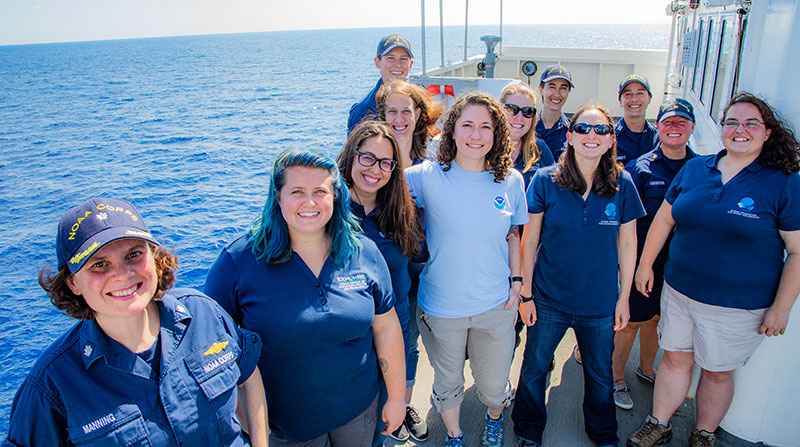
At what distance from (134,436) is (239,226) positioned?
1112cm

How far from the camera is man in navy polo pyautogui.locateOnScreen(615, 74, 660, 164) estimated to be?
134 inches

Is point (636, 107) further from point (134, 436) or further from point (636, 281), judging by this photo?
point (134, 436)

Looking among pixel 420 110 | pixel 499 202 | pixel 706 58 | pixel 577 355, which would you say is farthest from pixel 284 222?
pixel 706 58

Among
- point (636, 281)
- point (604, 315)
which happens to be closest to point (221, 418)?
point (604, 315)

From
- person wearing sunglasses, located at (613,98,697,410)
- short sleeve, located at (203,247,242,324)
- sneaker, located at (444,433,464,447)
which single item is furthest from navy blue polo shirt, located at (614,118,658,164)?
short sleeve, located at (203,247,242,324)

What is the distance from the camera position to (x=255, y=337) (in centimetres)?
174

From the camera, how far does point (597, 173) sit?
2.50m

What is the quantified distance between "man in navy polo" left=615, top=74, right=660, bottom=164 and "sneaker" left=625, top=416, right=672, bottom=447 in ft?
5.64

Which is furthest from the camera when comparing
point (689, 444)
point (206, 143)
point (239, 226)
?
point (206, 143)

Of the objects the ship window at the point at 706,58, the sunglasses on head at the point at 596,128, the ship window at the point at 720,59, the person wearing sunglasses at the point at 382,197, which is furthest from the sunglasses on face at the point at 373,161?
the ship window at the point at 706,58

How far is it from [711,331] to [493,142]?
1462mm

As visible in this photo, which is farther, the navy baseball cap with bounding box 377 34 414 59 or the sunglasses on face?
Result: the navy baseball cap with bounding box 377 34 414 59

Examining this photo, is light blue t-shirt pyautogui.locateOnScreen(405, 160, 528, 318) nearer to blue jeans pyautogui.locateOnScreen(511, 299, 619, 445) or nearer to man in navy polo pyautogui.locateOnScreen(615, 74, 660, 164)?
blue jeans pyautogui.locateOnScreen(511, 299, 619, 445)

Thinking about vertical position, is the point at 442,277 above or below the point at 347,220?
below
